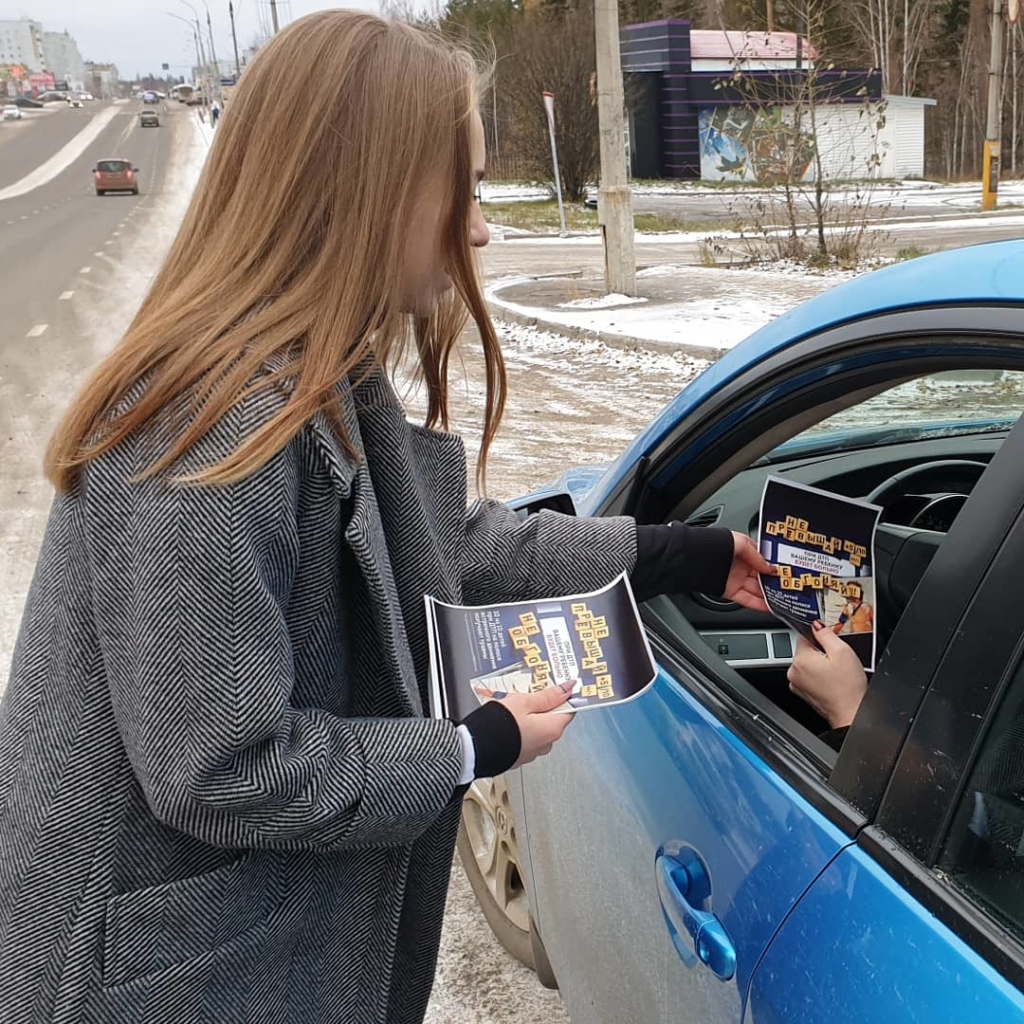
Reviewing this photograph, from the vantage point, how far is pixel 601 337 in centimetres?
1051

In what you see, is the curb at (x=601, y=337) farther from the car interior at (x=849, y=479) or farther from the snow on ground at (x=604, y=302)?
the car interior at (x=849, y=479)

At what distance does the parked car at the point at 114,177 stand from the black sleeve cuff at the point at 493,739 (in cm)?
3875

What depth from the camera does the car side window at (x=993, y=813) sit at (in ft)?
3.59

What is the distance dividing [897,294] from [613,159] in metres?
11.1

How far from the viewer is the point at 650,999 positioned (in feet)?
5.15

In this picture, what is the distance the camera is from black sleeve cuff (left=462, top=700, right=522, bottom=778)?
1.30 m

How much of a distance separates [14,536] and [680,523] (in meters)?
4.72

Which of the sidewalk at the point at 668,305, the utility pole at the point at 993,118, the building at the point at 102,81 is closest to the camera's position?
the sidewalk at the point at 668,305

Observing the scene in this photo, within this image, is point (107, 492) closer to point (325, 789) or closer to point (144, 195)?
point (325, 789)

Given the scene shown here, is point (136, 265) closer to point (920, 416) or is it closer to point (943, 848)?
point (920, 416)

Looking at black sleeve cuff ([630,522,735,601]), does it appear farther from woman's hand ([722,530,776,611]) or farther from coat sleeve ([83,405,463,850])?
coat sleeve ([83,405,463,850])

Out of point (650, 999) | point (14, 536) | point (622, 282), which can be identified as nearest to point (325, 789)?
point (650, 999)

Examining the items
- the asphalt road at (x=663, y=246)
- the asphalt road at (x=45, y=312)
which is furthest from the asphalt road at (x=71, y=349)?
the asphalt road at (x=663, y=246)

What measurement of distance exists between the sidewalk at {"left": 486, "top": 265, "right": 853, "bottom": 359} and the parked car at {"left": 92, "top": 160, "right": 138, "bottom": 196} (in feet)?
84.2
